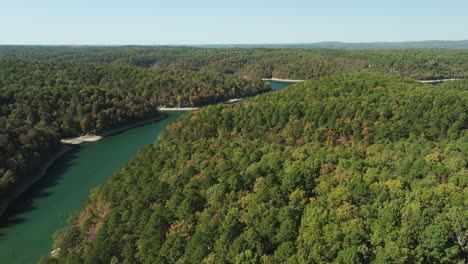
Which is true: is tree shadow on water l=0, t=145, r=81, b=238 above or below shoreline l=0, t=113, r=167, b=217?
below

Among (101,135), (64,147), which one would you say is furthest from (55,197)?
(101,135)

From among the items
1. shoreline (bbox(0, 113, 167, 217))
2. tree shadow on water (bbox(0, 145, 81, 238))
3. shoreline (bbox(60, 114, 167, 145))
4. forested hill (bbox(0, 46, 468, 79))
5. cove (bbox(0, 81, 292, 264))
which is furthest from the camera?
forested hill (bbox(0, 46, 468, 79))

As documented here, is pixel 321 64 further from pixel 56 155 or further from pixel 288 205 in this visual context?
pixel 288 205

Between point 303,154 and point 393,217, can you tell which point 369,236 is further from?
point 303,154

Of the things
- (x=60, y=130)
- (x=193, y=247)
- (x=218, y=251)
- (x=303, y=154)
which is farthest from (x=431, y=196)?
(x=60, y=130)

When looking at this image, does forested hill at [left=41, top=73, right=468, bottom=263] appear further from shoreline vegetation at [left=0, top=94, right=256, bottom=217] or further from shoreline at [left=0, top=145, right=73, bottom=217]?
shoreline vegetation at [left=0, top=94, right=256, bottom=217]

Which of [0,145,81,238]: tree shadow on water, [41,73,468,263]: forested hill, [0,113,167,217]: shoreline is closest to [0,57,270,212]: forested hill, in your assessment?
[0,113,167,217]: shoreline

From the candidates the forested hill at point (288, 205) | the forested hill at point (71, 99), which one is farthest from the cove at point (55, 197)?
the forested hill at point (288, 205)
